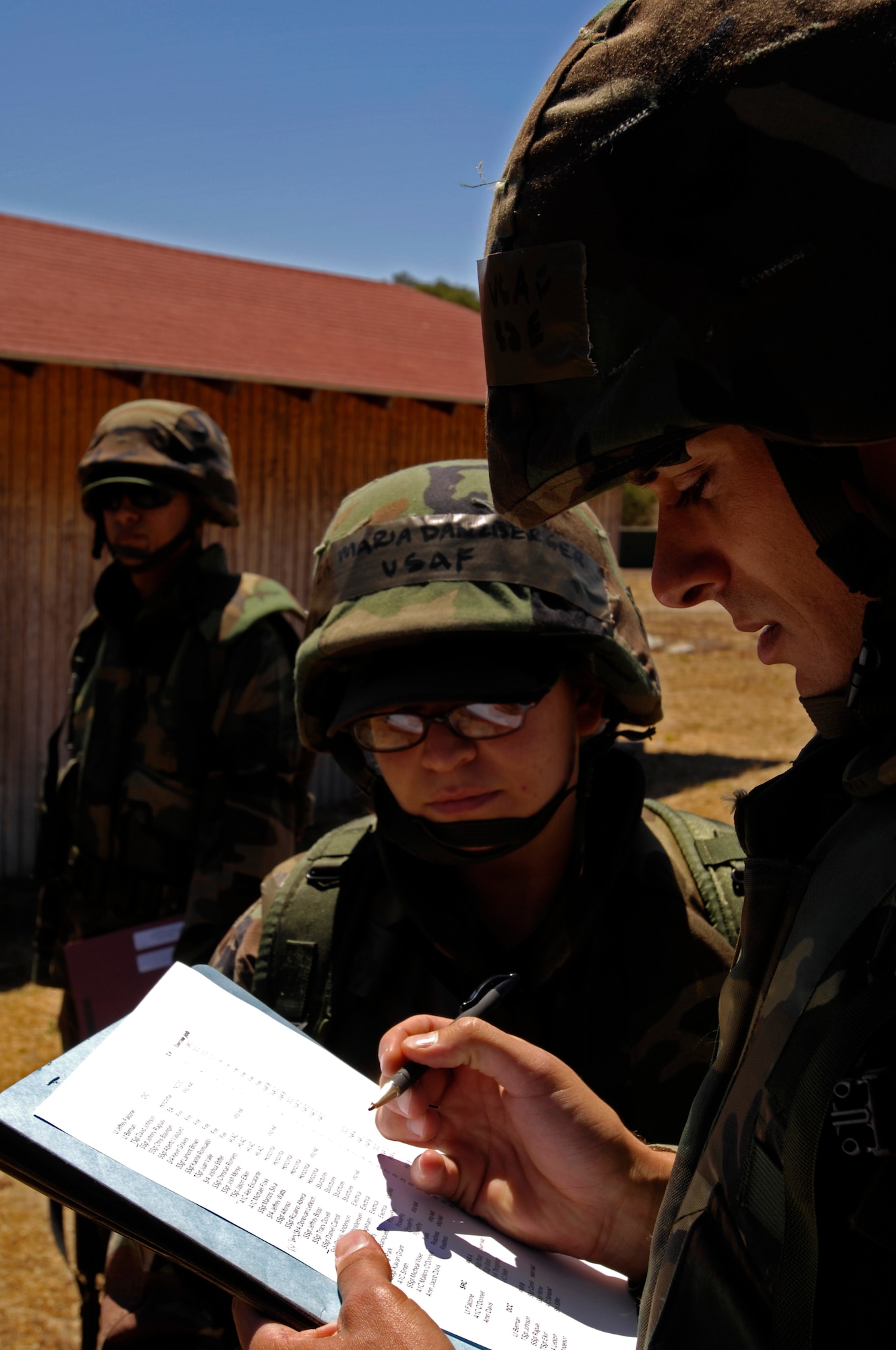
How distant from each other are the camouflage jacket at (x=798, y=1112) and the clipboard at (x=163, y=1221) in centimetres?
32

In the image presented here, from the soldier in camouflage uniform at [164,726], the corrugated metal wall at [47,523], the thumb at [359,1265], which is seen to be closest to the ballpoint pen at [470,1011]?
the thumb at [359,1265]

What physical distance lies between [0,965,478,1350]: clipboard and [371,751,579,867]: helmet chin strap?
0.83 metres

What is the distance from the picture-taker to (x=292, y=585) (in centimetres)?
903

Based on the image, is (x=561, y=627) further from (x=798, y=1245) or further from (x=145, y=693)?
(x=145, y=693)

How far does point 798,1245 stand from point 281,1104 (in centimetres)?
75

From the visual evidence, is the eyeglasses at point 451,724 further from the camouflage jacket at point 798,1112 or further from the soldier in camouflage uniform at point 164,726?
the soldier in camouflage uniform at point 164,726

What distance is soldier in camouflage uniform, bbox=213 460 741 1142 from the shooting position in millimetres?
1851

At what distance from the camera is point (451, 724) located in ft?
6.24

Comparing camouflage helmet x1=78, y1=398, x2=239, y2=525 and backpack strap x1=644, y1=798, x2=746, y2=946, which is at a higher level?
camouflage helmet x1=78, y1=398, x2=239, y2=525

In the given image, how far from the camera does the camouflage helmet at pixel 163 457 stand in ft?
13.1

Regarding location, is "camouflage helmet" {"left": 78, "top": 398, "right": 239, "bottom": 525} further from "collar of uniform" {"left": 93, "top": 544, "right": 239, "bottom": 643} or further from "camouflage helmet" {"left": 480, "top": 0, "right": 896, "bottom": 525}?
"camouflage helmet" {"left": 480, "top": 0, "right": 896, "bottom": 525}

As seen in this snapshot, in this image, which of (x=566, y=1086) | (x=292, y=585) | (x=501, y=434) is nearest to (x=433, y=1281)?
(x=566, y=1086)

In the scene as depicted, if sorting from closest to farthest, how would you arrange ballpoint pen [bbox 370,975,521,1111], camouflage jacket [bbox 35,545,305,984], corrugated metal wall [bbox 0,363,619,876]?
ballpoint pen [bbox 370,975,521,1111] < camouflage jacket [bbox 35,545,305,984] < corrugated metal wall [bbox 0,363,619,876]

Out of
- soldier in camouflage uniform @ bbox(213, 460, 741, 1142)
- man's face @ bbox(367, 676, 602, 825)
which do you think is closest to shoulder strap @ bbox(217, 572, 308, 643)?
soldier in camouflage uniform @ bbox(213, 460, 741, 1142)
